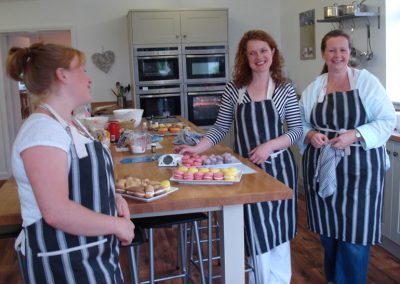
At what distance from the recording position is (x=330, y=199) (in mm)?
2211

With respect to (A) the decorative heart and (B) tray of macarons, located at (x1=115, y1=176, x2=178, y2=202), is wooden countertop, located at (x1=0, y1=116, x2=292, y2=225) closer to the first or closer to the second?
(B) tray of macarons, located at (x1=115, y1=176, x2=178, y2=202)

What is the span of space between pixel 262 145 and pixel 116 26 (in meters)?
4.01

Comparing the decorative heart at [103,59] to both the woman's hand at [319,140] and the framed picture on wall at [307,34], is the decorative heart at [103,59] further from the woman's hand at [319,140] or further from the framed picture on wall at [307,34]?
the woman's hand at [319,140]

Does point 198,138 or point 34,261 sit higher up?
point 198,138

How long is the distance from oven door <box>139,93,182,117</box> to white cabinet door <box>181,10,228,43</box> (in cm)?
68

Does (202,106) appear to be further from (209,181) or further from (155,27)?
(209,181)

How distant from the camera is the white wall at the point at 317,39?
3.39 metres

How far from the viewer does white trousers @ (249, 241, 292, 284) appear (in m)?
2.08

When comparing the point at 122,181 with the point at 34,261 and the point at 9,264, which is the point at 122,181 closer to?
the point at 34,261

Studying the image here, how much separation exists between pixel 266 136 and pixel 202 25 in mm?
3216

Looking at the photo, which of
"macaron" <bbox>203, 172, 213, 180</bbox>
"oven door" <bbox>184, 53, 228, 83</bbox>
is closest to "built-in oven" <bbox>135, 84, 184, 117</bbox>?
"oven door" <bbox>184, 53, 228, 83</bbox>

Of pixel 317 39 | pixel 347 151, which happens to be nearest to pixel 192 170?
pixel 347 151

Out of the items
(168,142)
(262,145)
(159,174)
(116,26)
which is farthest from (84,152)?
(116,26)

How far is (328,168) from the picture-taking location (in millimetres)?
2123
